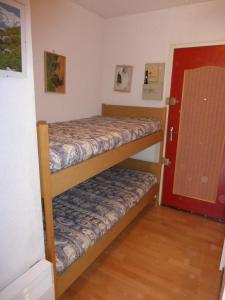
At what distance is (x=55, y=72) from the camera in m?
2.22

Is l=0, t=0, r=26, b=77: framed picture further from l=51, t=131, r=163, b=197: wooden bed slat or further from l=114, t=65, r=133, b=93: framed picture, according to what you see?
l=114, t=65, r=133, b=93: framed picture

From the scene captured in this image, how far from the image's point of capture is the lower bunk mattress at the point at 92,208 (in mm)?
1394

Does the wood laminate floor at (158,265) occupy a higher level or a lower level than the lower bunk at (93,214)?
lower

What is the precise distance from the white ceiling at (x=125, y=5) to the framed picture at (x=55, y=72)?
2.19ft

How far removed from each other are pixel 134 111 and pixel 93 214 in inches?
58.2

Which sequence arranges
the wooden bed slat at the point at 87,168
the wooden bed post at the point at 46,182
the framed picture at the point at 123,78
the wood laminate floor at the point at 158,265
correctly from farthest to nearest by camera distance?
the framed picture at the point at 123,78
the wood laminate floor at the point at 158,265
the wooden bed slat at the point at 87,168
the wooden bed post at the point at 46,182

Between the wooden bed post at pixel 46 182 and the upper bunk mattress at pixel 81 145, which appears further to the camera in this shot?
the upper bunk mattress at pixel 81 145

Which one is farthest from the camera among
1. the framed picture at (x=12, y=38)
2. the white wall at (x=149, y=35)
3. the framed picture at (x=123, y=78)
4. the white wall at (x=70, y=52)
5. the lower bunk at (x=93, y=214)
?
the framed picture at (x=123, y=78)

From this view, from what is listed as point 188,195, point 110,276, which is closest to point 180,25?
point 188,195

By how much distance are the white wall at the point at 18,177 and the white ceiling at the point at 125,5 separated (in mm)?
1762

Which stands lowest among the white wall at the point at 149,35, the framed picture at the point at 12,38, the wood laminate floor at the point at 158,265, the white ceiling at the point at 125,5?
the wood laminate floor at the point at 158,265

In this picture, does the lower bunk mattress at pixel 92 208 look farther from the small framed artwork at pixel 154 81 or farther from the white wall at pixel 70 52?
the small framed artwork at pixel 154 81

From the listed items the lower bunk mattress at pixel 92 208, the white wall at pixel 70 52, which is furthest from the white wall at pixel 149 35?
the lower bunk mattress at pixel 92 208

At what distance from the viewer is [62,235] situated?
1.45 meters
